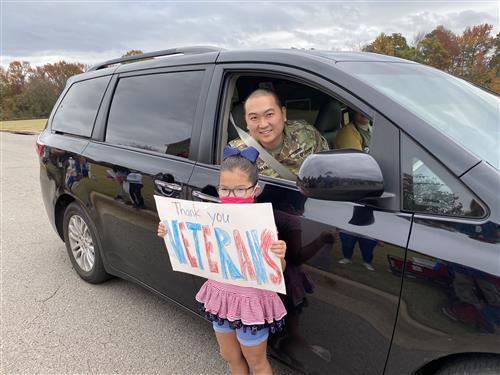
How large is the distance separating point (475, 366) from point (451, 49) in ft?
143

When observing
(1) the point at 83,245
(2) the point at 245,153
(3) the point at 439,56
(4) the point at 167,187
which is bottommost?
(1) the point at 83,245

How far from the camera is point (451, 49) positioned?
1529 inches

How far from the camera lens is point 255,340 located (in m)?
1.96

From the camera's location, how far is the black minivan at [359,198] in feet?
4.70

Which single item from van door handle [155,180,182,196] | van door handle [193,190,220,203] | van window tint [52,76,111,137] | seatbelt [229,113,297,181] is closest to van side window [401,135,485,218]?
seatbelt [229,113,297,181]

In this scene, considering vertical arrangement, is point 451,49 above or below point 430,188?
above

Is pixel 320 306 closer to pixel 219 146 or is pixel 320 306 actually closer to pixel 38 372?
pixel 219 146

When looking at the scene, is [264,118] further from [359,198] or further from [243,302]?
[243,302]

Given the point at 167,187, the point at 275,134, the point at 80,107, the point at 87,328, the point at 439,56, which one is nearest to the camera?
the point at 275,134

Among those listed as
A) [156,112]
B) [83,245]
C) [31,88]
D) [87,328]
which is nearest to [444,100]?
[156,112]

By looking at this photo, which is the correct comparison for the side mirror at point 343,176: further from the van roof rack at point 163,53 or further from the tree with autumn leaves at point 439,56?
the tree with autumn leaves at point 439,56

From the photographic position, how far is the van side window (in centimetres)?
145

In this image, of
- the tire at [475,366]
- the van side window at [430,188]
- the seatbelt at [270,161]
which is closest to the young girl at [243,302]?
the seatbelt at [270,161]

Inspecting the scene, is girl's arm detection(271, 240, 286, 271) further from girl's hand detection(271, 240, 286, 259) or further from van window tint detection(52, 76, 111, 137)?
van window tint detection(52, 76, 111, 137)
